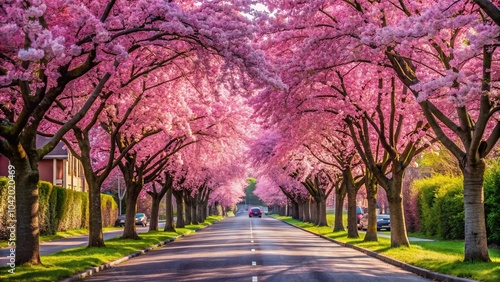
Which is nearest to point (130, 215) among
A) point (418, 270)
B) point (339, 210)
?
point (339, 210)

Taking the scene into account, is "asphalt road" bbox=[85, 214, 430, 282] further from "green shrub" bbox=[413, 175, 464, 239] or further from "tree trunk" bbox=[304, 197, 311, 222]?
"tree trunk" bbox=[304, 197, 311, 222]

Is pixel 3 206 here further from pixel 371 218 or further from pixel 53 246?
pixel 371 218

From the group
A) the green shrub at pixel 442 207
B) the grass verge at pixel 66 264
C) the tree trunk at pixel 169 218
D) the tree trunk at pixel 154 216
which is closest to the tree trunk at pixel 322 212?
the tree trunk at pixel 169 218

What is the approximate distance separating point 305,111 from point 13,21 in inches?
584

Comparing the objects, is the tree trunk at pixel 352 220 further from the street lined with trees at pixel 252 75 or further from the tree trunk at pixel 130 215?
the tree trunk at pixel 130 215

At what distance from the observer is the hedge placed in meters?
32.1

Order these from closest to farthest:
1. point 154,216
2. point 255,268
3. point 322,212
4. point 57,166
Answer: point 255,268 → point 154,216 → point 322,212 → point 57,166

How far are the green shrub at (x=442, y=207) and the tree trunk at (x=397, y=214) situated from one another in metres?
7.13

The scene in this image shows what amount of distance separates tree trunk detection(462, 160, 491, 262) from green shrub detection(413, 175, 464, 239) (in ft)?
47.3

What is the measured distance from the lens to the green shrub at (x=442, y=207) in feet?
111

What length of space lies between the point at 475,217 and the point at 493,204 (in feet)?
32.2

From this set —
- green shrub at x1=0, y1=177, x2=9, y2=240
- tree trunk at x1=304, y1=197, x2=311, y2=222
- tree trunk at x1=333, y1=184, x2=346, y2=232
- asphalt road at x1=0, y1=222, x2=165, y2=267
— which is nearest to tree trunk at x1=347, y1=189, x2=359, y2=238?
tree trunk at x1=333, y1=184, x2=346, y2=232

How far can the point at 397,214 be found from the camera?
2595cm

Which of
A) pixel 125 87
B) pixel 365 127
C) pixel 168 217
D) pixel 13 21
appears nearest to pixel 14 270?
pixel 13 21
